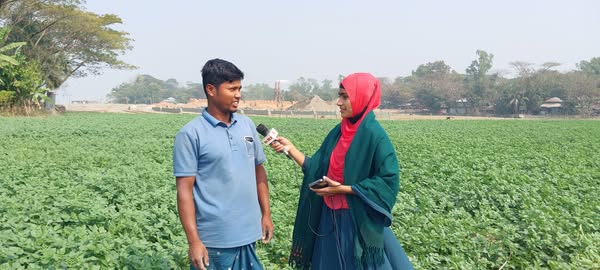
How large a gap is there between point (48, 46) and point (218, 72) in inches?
1651

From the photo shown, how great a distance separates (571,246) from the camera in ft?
15.9

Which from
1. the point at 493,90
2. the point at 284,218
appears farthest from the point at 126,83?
the point at 284,218

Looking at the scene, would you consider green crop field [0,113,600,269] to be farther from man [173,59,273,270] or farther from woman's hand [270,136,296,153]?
man [173,59,273,270]

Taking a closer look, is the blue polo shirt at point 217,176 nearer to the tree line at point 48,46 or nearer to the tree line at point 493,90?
the tree line at point 48,46

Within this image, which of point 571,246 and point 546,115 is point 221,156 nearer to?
point 571,246

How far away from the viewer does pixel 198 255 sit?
249cm

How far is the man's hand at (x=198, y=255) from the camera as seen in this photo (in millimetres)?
2492

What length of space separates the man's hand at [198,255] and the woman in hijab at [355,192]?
62 centimetres

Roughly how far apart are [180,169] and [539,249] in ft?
12.2

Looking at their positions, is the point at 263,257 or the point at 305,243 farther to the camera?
the point at 263,257

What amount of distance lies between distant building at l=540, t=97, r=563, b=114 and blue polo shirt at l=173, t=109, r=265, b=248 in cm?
7144

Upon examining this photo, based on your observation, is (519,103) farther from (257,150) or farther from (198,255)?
(198,255)

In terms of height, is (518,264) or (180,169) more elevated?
(180,169)

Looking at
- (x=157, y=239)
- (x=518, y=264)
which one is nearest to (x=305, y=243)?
(x=157, y=239)
